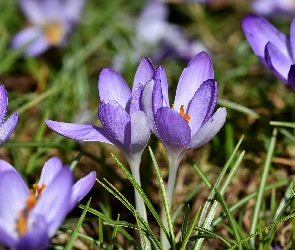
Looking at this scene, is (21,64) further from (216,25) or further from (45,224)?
(45,224)

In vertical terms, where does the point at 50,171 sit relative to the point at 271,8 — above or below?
above

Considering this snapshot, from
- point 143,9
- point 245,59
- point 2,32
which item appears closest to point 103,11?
point 143,9

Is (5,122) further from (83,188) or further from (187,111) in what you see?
(187,111)

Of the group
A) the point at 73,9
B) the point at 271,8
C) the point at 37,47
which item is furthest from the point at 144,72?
the point at 271,8

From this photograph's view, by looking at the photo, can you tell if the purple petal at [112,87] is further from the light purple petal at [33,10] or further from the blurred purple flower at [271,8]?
the blurred purple flower at [271,8]

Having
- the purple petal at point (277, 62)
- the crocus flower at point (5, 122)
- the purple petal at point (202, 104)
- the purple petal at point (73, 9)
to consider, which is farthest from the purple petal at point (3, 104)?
the purple petal at point (73, 9)
